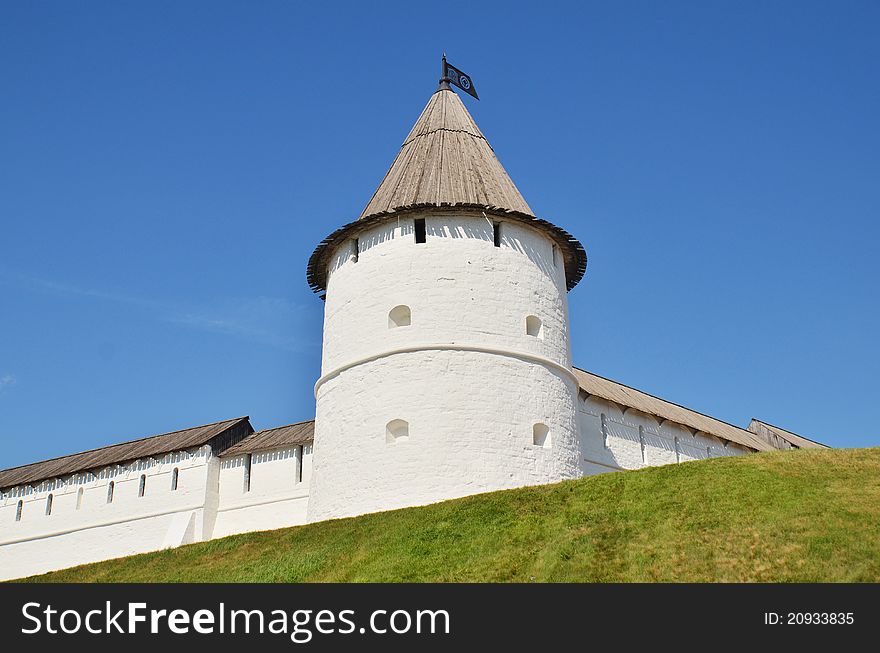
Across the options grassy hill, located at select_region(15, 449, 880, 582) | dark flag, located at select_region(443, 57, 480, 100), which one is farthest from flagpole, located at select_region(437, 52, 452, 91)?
grassy hill, located at select_region(15, 449, 880, 582)

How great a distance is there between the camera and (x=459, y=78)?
31.1 metres

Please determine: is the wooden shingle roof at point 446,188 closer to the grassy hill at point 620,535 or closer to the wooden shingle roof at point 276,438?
the wooden shingle roof at point 276,438

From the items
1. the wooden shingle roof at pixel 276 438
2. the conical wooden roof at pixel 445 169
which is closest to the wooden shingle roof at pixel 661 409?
the conical wooden roof at pixel 445 169

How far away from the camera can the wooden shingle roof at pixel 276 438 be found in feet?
89.4

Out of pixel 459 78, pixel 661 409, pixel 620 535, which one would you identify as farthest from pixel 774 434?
pixel 620 535

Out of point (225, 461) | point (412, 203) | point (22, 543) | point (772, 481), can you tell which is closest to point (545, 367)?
point (412, 203)

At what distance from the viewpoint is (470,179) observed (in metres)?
25.8

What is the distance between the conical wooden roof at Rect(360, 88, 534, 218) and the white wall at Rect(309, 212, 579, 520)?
2.51 ft

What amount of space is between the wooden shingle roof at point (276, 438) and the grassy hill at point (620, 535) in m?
6.06

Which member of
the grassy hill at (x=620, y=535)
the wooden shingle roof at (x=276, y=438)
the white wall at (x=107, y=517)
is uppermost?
the wooden shingle roof at (x=276, y=438)

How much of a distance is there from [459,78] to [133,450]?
15.4m

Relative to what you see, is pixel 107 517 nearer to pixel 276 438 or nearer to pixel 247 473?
pixel 247 473

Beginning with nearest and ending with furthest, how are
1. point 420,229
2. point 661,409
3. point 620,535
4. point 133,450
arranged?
point 620,535, point 420,229, point 133,450, point 661,409
